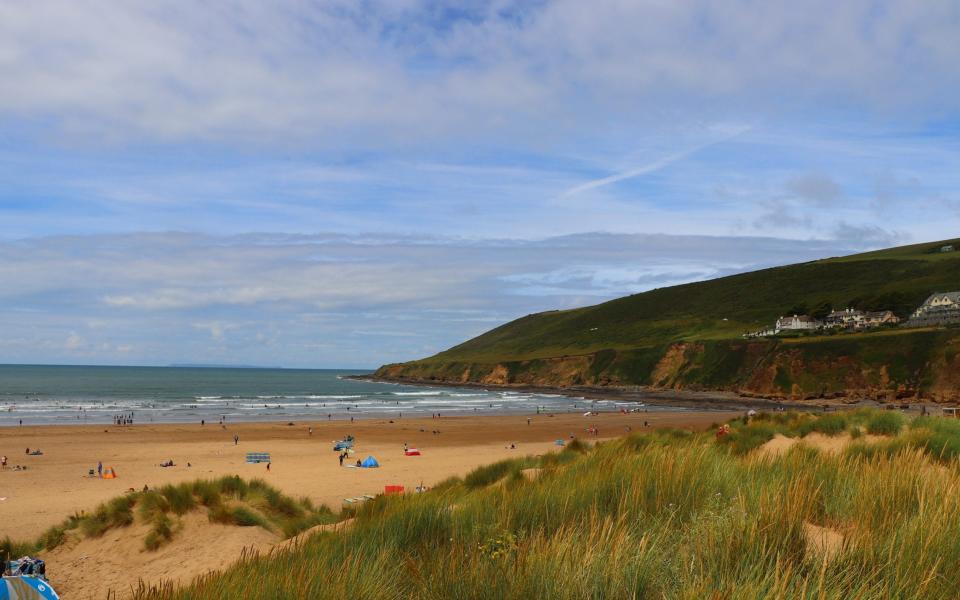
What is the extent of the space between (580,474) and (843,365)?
80087 millimetres

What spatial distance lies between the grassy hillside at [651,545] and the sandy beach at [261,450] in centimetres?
1479

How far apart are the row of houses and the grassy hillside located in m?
94.4

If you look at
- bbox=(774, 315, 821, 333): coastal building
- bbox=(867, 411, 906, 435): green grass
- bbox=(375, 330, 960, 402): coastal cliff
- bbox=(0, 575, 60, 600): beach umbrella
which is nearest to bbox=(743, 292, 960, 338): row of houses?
bbox=(774, 315, 821, 333): coastal building

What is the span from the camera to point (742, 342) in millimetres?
95188

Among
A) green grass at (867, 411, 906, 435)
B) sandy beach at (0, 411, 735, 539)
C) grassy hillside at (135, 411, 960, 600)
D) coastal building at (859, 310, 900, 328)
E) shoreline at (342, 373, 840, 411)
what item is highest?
coastal building at (859, 310, 900, 328)

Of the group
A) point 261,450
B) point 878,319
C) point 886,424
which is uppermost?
point 878,319

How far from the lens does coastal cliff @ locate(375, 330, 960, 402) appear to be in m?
68.2

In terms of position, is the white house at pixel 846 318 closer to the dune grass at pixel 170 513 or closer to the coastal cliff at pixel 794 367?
the coastal cliff at pixel 794 367

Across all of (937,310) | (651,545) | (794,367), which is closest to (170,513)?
(651,545)

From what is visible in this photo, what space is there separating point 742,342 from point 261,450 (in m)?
76.3

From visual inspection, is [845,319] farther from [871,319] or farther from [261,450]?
[261,450]

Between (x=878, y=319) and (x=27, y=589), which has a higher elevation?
(x=878, y=319)

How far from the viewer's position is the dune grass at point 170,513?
11469mm

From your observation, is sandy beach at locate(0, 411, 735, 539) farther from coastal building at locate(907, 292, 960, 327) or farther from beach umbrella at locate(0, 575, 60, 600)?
coastal building at locate(907, 292, 960, 327)
